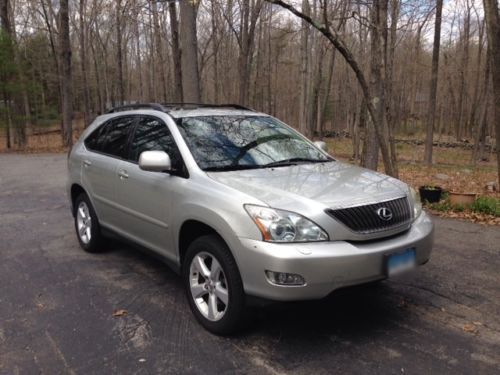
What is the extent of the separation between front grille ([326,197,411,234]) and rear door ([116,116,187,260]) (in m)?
1.35

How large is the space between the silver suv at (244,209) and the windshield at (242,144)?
13mm

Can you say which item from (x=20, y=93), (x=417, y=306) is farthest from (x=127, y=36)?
(x=417, y=306)

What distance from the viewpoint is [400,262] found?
310 centimetres

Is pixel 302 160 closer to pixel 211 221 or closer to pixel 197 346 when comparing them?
pixel 211 221

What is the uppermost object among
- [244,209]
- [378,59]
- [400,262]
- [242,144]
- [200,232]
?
[378,59]

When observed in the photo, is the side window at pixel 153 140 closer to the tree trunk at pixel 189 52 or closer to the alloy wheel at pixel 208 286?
the alloy wheel at pixel 208 286

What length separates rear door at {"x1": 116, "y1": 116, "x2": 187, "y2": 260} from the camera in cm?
371

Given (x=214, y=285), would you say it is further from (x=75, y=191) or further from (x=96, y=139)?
(x=75, y=191)

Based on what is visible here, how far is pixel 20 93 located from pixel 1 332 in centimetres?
2067

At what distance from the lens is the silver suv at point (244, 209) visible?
2838mm

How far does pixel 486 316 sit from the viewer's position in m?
3.52

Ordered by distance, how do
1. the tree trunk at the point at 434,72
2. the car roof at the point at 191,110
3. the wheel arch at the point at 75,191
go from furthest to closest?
the tree trunk at the point at 434,72 < the wheel arch at the point at 75,191 < the car roof at the point at 191,110

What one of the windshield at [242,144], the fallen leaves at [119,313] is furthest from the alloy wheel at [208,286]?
the windshield at [242,144]

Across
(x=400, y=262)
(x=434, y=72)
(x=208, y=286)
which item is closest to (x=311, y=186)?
(x=400, y=262)
